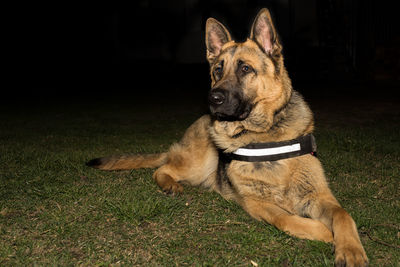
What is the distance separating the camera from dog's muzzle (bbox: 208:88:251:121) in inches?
130

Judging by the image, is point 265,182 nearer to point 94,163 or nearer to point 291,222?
point 291,222

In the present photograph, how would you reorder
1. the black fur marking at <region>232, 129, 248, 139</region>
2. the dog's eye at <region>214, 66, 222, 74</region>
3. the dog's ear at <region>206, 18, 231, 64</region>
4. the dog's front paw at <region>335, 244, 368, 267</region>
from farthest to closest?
the dog's ear at <region>206, 18, 231, 64</region> → the dog's eye at <region>214, 66, 222, 74</region> → the black fur marking at <region>232, 129, 248, 139</region> → the dog's front paw at <region>335, 244, 368, 267</region>

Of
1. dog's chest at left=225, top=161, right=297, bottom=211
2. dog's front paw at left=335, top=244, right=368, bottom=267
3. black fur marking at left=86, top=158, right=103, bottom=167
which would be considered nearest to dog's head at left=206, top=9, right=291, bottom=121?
dog's chest at left=225, top=161, right=297, bottom=211

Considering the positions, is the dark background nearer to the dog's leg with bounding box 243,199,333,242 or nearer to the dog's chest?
the dog's chest

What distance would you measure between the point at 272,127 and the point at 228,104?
44cm

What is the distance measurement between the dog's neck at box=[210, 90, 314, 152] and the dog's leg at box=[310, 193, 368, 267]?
25.0 inches

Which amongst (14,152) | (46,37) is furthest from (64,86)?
(14,152)

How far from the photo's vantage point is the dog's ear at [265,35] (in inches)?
137

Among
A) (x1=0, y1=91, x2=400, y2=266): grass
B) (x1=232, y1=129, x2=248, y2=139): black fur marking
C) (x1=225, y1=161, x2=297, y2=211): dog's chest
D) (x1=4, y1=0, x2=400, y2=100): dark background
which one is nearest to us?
(x1=0, y1=91, x2=400, y2=266): grass

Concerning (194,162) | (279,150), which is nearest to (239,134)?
Result: (279,150)

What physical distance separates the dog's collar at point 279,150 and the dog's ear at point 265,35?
0.91 metres

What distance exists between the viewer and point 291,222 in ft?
8.97

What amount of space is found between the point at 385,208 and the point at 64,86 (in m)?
15.8

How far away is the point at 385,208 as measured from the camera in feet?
10.4
